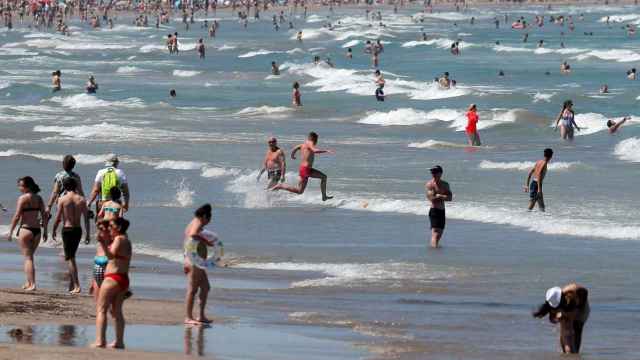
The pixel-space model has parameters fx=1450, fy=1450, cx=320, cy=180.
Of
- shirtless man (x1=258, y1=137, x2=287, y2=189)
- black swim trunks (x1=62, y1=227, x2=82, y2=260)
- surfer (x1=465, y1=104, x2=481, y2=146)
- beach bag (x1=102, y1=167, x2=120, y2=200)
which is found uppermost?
beach bag (x1=102, y1=167, x2=120, y2=200)

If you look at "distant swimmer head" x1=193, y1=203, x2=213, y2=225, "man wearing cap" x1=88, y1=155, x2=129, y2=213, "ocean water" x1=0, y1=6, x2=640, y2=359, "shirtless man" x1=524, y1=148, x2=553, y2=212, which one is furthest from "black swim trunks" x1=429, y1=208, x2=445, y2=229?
"distant swimmer head" x1=193, y1=203, x2=213, y2=225

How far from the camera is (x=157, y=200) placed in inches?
896

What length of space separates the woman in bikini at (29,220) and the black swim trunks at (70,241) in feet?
0.81

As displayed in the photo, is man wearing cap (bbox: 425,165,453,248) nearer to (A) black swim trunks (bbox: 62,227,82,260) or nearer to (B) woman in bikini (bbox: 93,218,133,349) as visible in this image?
(A) black swim trunks (bbox: 62,227,82,260)

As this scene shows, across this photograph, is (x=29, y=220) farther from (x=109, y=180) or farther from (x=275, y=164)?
(x=275, y=164)

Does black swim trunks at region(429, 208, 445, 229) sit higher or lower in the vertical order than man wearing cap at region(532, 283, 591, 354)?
lower

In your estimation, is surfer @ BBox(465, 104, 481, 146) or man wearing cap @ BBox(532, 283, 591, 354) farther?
surfer @ BBox(465, 104, 481, 146)

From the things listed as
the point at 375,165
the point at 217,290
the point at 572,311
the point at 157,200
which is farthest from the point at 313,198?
the point at 572,311

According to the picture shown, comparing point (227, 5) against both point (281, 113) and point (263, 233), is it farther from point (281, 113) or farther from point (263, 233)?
point (263, 233)

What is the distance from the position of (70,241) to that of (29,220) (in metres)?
0.44

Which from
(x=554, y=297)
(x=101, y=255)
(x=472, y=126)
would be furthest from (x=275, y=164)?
(x=554, y=297)

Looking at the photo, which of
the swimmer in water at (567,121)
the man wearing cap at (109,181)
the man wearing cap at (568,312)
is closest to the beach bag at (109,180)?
the man wearing cap at (109,181)

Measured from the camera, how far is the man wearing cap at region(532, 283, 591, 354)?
10.5 metres

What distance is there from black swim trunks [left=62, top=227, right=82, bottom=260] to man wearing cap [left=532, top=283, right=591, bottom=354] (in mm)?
4730
